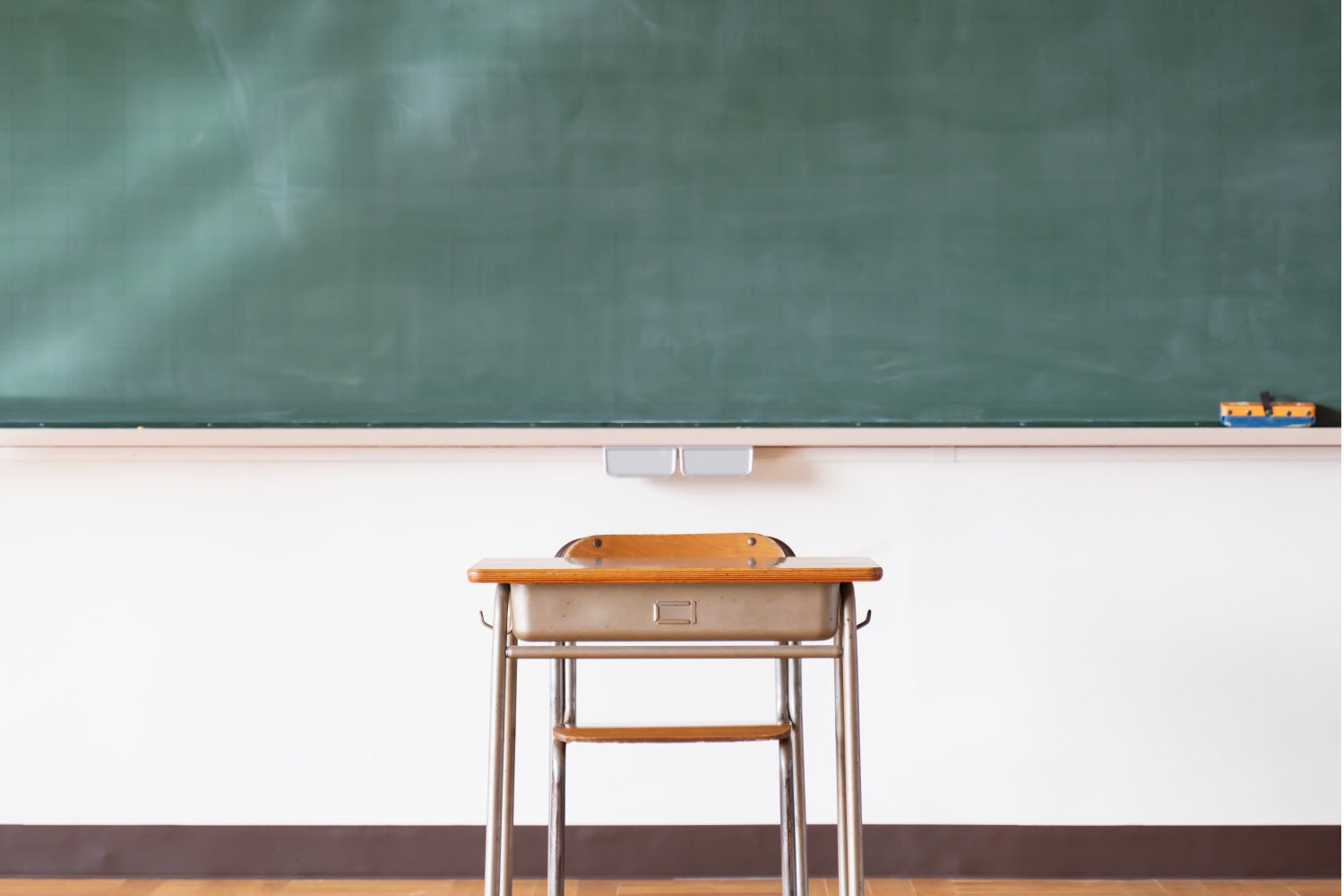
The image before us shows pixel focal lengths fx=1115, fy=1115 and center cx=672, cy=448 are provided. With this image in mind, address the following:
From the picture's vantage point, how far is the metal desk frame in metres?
1.72

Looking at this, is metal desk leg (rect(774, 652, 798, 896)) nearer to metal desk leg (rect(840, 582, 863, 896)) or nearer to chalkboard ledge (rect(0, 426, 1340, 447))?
metal desk leg (rect(840, 582, 863, 896))

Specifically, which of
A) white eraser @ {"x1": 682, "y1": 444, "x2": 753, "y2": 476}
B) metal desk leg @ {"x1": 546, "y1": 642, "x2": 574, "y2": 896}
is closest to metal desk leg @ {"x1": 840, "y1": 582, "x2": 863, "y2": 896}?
metal desk leg @ {"x1": 546, "y1": 642, "x2": 574, "y2": 896}

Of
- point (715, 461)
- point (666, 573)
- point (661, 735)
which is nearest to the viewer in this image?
point (666, 573)

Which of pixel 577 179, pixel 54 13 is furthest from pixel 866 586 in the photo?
pixel 54 13

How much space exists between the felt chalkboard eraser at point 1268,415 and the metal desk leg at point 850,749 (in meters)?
1.18

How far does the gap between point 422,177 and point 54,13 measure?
0.88 m

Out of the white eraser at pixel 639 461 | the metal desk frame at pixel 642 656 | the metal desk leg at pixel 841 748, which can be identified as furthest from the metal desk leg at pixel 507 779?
the white eraser at pixel 639 461

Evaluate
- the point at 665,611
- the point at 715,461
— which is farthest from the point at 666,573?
the point at 715,461

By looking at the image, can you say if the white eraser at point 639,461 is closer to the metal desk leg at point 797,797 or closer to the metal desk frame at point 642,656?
the metal desk leg at point 797,797

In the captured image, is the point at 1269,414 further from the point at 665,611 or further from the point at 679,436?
the point at 665,611

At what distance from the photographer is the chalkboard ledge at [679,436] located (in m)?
2.38

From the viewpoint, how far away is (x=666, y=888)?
2.45 metres

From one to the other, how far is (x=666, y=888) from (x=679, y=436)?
0.99 m

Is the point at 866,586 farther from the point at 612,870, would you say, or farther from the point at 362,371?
the point at 362,371
